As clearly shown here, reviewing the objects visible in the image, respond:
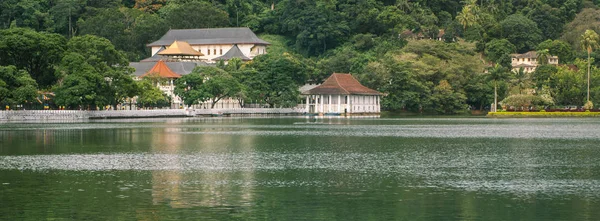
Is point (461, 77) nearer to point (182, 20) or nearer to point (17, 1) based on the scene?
point (182, 20)

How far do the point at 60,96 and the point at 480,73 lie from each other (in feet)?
200

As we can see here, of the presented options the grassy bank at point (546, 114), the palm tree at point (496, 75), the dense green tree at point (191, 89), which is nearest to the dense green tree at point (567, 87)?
the grassy bank at point (546, 114)

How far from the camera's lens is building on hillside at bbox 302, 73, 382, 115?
121m

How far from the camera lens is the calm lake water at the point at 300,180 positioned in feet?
73.8

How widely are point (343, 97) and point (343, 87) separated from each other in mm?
2025

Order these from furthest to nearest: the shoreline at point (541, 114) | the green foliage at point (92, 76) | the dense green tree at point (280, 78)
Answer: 1. the dense green tree at point (280, 78)
2. the shoreline at point (541, 114)
3. the green foliage at point (92, 76)

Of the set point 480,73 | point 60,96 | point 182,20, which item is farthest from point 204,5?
point 60,96

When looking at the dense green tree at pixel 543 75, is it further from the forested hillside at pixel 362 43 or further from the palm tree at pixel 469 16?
the palm tree at pixel 469 16

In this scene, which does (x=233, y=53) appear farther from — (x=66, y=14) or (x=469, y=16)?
(x=469, y=16)

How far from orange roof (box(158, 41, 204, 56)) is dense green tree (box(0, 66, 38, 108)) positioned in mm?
60302

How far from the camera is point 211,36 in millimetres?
164250

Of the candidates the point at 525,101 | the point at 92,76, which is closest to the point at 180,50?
the point at 92,76

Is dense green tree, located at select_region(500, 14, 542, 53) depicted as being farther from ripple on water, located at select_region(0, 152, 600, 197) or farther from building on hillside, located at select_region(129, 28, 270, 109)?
ripple on water, located at select_region(0, 152, 600, 197)

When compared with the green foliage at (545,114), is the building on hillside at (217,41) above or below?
above
